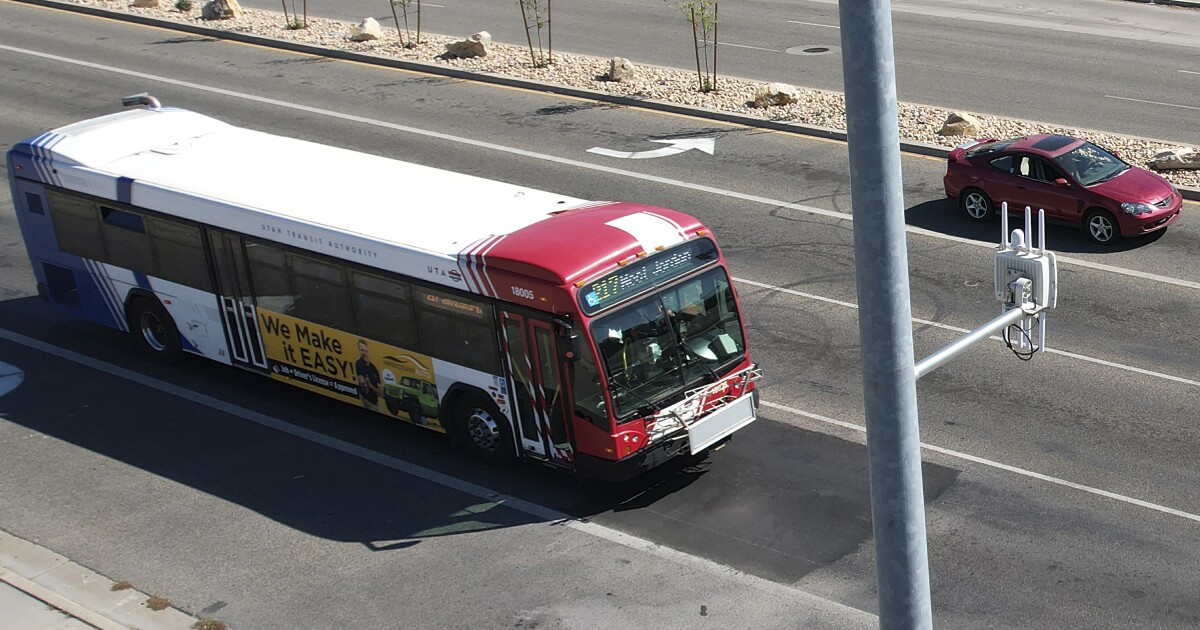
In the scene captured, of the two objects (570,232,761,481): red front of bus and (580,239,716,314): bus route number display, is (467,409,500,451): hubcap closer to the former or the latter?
(570,232,761,481): red front of bus

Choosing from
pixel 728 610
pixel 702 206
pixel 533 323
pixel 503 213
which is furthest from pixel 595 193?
pixel 728 610

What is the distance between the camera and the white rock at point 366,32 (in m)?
33.9

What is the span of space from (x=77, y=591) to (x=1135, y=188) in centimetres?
1617

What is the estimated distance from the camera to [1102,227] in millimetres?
20688

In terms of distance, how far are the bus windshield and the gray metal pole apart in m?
7.18

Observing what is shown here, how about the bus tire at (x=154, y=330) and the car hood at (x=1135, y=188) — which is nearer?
the bus tire at (x=154, y=330)

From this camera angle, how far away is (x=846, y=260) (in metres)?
20.3

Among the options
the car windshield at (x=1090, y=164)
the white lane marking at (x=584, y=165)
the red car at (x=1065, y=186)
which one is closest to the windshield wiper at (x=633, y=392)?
the white lane marking at (x=584, y=165)

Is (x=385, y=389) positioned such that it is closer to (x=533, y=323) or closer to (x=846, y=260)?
(x=533, y=323)

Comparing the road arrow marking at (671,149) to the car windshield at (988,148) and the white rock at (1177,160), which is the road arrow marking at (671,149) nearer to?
the car windshield at (988,148)

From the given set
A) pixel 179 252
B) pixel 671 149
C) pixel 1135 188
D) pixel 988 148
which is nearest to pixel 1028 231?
pixel 179 252

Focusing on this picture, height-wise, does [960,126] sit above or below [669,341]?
below

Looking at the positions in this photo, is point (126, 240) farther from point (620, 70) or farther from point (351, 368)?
point (620, 70)

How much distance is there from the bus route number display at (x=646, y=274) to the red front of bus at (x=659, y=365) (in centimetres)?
1
